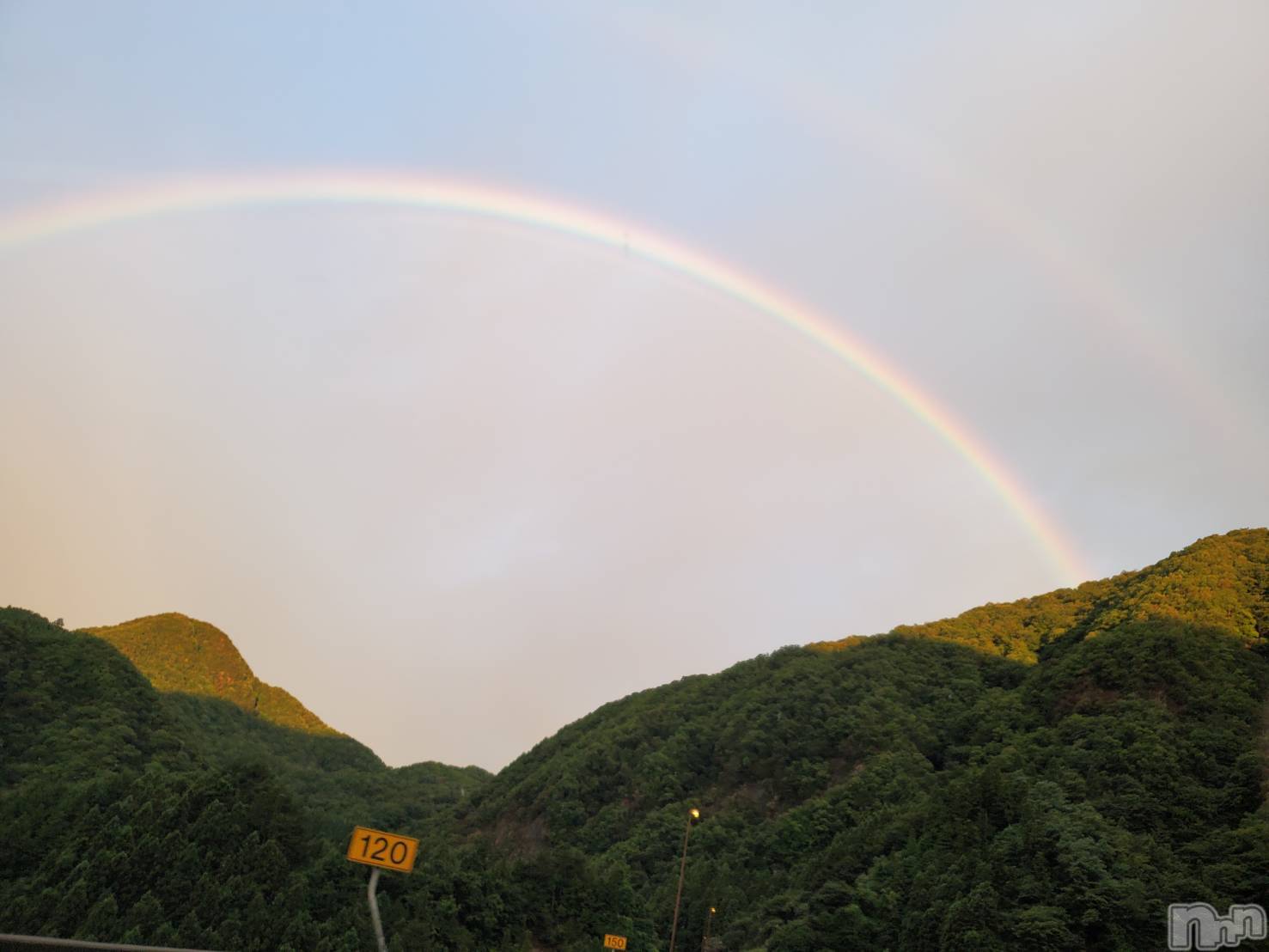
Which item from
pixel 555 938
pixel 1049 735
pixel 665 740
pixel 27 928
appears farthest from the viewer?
pixel 665 740

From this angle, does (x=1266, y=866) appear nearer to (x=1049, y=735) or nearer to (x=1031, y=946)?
(x=1031, y=946)

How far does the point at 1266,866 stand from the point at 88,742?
8483 cm

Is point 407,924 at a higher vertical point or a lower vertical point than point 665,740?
lower

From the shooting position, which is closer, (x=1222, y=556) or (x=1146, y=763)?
(x=1146, y=763)

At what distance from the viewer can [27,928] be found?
126ft

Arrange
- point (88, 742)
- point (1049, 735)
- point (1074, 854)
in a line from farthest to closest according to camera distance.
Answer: point (88, 742) < point (1049, 735) < point (1074, 854)

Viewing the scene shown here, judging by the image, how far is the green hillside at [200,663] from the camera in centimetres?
15600

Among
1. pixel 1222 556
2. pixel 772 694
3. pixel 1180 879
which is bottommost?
pixel 1180 879

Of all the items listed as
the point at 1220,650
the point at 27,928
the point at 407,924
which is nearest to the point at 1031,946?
the point at 407,924
